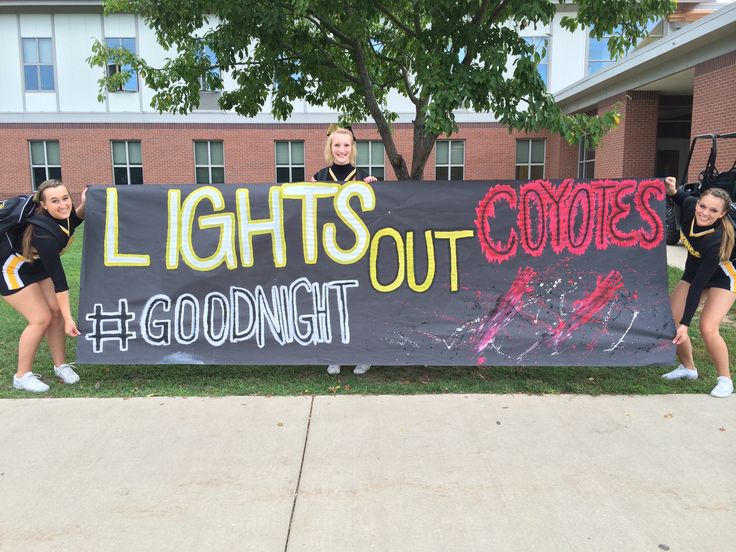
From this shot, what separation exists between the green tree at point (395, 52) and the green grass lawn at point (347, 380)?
6.62 feet

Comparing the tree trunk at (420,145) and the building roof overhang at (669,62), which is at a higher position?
the building roof overhang at (669,62)

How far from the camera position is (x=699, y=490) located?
292cm

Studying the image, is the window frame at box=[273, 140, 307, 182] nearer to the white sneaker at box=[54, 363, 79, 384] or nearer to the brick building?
the brick building

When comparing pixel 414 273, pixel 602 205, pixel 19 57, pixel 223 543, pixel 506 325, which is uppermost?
pixel 19 57

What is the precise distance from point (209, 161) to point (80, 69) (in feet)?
20.2

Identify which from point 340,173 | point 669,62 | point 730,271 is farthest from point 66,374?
point 669,62

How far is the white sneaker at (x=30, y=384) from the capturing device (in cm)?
428

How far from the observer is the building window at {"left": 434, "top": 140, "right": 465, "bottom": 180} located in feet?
78.1

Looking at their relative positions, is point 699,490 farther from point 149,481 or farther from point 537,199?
point 149,481

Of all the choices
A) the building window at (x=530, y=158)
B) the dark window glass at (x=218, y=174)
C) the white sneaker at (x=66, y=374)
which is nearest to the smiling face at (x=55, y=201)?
the white sneaker at (x=66, y=374)

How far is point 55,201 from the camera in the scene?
13.6 ft

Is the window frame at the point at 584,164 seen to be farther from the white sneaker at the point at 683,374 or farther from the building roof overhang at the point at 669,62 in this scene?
the white sneaker at the point at 683,374

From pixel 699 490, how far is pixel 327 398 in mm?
2318

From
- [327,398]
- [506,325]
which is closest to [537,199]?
[506,325]
